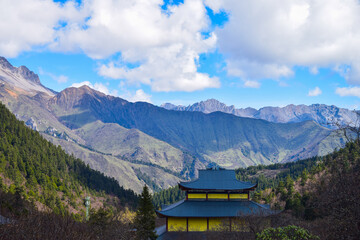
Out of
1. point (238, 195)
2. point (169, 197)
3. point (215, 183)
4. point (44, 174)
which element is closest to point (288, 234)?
point (215, 183)

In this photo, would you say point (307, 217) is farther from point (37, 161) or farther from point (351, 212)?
point (37, 161)

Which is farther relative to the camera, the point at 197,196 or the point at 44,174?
the point at 44,174

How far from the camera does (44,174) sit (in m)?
113

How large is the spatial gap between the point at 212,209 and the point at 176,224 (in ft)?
23.3

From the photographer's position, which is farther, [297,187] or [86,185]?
[86,185]

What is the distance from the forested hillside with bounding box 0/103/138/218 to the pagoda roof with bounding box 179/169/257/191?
48016mm

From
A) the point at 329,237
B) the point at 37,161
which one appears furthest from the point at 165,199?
the point at 329,237

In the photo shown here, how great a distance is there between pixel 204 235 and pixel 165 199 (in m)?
120

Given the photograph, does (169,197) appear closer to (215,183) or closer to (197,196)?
(197,196)

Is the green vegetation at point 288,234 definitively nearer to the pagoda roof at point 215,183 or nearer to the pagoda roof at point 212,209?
the pagoda roof at point 212,209

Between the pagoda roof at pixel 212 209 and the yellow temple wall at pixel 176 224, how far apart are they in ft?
4.41

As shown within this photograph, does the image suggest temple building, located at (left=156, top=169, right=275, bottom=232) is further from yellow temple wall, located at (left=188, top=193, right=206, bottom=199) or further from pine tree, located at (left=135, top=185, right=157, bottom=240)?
pine tree, located at (left=135, top=185, right=157, bottom=240)

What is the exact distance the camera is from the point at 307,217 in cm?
5925

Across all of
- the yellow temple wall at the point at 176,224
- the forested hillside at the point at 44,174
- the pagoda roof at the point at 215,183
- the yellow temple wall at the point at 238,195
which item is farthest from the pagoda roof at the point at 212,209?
the forested hillside at the point at 44,174
